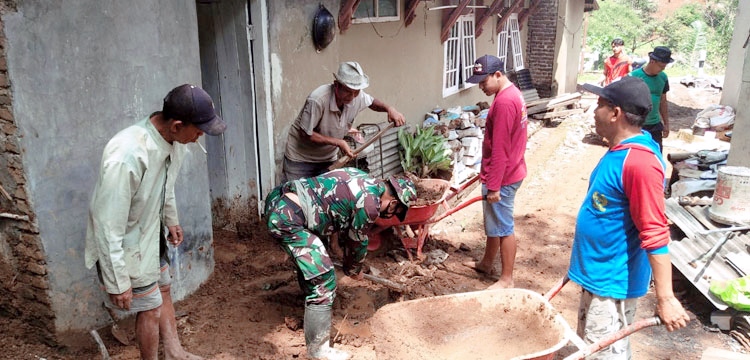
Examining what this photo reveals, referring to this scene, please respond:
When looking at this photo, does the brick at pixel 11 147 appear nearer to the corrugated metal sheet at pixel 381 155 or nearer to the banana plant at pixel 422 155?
the corrugated metal sheet at pixel 381 155

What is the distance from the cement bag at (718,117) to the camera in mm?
11312

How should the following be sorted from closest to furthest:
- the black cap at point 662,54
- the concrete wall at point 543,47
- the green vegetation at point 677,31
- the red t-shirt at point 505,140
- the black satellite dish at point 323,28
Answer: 1. the red t-shirt at point 505,140
2. the black satellite dish at point 323,28
3. the black cap at point 662,54
4. the concrete wall at point 543,47
5. the green vegetation at point 677,31

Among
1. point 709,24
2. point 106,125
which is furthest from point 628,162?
point 709,24

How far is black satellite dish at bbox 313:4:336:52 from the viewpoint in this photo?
593 cm

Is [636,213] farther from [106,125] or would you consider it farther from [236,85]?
[236,85]

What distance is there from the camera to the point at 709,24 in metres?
28.6

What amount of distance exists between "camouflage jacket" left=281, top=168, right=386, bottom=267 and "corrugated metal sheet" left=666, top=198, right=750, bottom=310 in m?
2.93

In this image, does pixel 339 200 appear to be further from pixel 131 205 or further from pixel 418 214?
pixel 418 214

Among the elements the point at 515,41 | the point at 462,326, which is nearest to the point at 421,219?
the point at 462,326

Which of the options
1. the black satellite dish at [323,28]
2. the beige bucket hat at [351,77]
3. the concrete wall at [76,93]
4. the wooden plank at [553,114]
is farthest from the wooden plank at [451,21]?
the concrete wall at [76,93]

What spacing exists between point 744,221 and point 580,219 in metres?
3.35

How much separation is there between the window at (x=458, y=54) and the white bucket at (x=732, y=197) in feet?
17.8

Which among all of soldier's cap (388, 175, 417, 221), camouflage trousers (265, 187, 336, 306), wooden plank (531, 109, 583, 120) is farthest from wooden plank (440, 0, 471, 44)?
camouflage trousers (265, 187, 336, 306)

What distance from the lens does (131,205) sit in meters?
2.95
